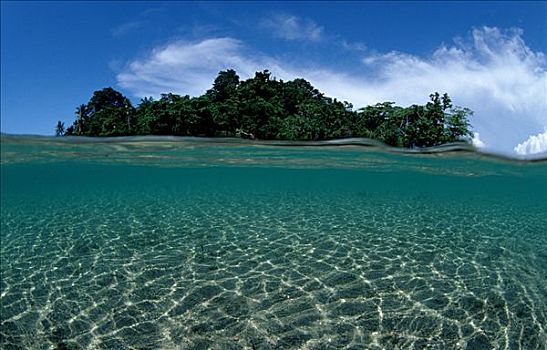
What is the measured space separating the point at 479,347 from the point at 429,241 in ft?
17.9

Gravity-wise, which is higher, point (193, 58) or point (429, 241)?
point (193, 58)

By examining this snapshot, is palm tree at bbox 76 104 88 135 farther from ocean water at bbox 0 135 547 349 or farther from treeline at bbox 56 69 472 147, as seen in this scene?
ocean water at bbox 0 135 547 349

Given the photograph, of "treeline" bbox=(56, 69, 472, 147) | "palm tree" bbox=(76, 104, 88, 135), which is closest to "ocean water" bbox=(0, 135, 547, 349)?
"treeline" bbox=(56, 69, 472, 147)

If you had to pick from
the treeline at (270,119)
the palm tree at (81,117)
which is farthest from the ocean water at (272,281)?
the palm tree at (81,117)

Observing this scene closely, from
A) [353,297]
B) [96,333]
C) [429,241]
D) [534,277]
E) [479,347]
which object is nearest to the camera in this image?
[479,347]

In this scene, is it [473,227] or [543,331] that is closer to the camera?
[543,331]

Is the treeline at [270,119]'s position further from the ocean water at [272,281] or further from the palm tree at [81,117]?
the ocean water at [272,281]

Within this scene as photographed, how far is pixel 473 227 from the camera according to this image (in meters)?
12.9

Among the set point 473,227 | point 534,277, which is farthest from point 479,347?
point 473,227

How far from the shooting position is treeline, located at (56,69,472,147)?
22.1 meters

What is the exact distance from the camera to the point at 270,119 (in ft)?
A: 88.4

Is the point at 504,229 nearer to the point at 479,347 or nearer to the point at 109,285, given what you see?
the point at 479,347

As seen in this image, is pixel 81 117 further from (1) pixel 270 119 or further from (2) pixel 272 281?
(2) pixel 272 281

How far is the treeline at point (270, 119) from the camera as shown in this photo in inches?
869
